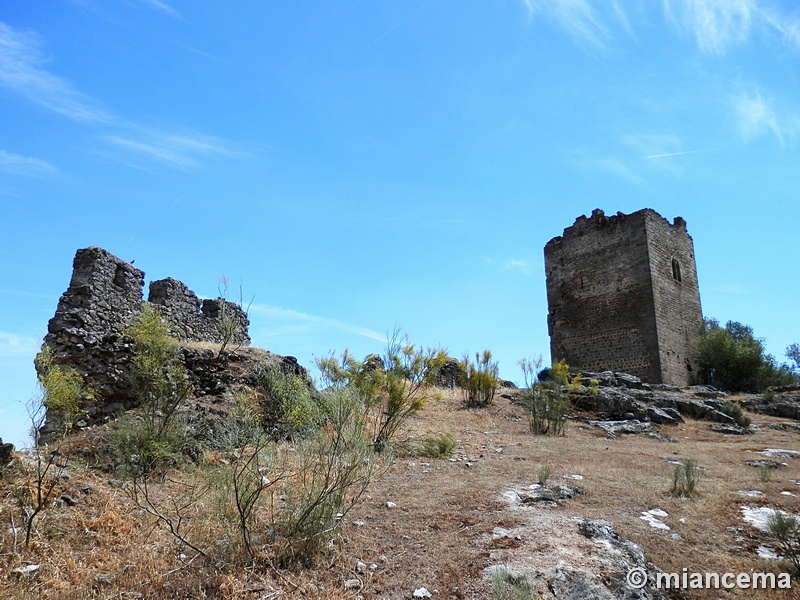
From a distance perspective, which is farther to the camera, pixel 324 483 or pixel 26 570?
pixel 324 483

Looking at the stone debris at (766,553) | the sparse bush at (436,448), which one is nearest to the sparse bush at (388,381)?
the sparse bush at (436,448)

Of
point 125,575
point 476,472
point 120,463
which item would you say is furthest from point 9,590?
point 476,472

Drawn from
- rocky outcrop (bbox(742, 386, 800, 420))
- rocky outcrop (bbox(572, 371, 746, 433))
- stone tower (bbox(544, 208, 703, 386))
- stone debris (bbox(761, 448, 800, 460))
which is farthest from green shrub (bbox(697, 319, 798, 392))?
stone debris (bbox(761, 448, 800, 460))

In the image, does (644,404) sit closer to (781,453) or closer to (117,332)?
(781,453)

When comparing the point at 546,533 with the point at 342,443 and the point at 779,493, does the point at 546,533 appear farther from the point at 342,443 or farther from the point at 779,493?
the point at 779,493

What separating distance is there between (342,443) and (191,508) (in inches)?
64.9

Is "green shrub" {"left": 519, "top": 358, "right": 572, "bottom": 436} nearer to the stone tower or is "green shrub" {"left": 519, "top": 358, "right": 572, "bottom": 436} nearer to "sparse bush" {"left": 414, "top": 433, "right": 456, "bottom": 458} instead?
"sparse bush" {"left": 414, "top": 433, "right": 456, "bottom": 458}

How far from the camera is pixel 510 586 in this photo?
427 cm

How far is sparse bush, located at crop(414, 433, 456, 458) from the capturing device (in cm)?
927

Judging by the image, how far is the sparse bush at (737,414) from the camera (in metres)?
15.7

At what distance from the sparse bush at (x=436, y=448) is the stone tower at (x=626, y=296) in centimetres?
1496

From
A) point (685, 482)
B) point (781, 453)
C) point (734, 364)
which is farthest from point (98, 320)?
point (734, 364)

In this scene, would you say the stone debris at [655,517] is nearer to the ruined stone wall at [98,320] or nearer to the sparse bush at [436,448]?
the sparse bush at [436,448]

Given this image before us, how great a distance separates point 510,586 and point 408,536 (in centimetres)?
139
